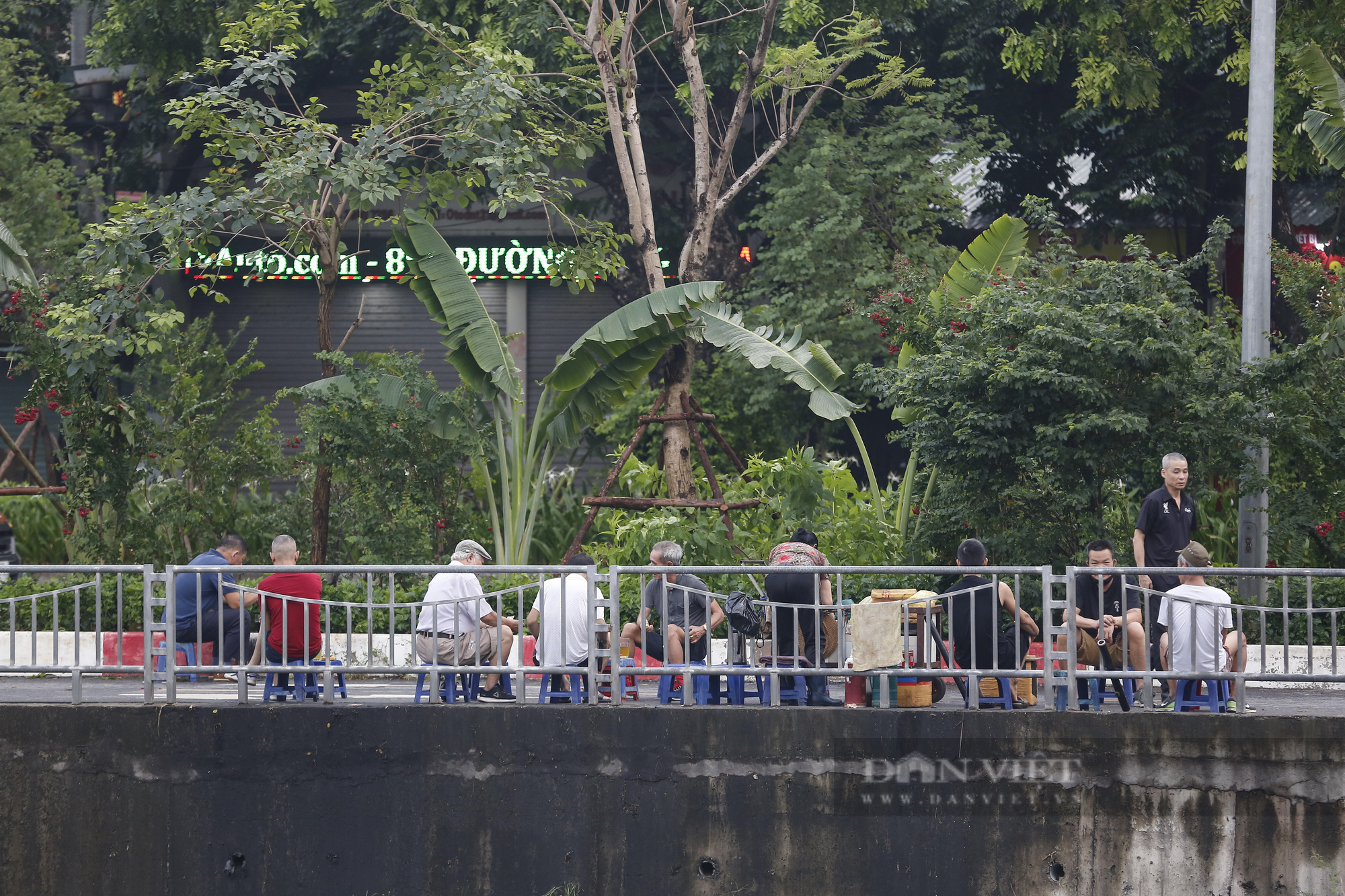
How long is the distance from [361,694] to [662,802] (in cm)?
318

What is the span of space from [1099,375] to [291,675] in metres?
6.97

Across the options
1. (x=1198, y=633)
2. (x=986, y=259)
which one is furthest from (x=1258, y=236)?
(x=1198, y=633)

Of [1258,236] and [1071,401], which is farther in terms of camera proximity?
[1258,236]

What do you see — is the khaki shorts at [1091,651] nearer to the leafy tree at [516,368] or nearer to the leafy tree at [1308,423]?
the leafy tree at [1308,423]

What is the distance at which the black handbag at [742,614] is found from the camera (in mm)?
7957

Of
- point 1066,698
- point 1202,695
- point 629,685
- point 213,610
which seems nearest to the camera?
point 1066,698

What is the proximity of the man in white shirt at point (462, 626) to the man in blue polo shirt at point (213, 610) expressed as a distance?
122 centimetres

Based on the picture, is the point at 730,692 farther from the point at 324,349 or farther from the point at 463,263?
the point at 463,263

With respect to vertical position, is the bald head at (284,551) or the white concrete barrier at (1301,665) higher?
the bald head at (284,551)

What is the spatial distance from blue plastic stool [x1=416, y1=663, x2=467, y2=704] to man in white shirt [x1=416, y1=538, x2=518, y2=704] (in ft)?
0.31

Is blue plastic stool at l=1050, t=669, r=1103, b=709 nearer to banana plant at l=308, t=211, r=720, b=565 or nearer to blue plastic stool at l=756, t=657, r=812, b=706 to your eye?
blue plastic stool at l=756, t=657, r=812, b=706

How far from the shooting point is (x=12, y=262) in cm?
1477

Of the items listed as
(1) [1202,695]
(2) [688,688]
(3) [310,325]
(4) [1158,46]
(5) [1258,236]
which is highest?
(4) [1158,46]

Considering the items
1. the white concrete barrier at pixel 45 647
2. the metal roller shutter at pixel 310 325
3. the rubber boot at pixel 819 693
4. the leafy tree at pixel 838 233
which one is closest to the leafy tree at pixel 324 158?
the white concrete barrier at pixel 45 647
